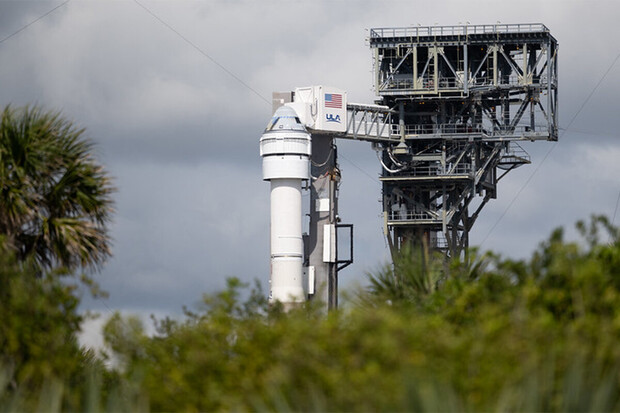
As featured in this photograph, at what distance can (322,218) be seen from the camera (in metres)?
90.2

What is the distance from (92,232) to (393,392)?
1289 cm

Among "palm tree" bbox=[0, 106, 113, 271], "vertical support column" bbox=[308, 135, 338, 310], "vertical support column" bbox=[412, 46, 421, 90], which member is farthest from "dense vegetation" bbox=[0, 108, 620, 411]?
"vertical support column" bbox=[412, 46, 421, 90]

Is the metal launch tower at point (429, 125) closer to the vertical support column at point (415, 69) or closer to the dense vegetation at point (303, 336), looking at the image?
the vertical support column at point (415, 69)

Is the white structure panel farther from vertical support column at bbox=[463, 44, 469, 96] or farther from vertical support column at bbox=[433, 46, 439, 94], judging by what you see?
vertical support column at bbox=[463, 44, 469, 96]

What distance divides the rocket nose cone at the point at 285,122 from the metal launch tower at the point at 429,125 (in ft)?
8.95

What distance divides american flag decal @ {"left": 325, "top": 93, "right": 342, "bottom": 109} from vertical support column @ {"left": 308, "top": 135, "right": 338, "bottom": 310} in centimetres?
312

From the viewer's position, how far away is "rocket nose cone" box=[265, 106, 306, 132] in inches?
3364

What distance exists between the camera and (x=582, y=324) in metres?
28.8

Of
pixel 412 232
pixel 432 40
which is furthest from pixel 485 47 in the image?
pixel 412 232

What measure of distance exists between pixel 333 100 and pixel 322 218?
836cm

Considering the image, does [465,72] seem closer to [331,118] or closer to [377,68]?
[377,68]

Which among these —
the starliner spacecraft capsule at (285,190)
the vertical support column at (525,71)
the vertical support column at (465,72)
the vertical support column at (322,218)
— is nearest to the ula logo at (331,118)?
the vertical support column at (322,218)

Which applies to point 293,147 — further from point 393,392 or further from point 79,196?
point 393,392

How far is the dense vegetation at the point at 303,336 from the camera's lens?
960 inches
